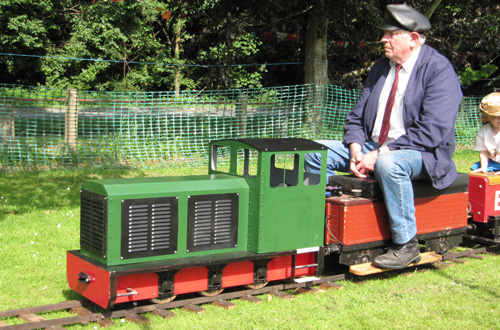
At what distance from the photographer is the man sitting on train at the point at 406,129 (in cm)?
562

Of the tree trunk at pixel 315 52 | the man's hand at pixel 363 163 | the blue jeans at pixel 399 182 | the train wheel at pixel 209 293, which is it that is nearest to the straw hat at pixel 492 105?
the blue jeans at pixel 399 182

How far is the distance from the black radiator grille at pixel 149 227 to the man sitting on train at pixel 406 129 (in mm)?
1558

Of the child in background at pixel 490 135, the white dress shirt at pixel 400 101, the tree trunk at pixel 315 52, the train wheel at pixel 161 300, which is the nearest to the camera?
the train wheel at pixel 161 300

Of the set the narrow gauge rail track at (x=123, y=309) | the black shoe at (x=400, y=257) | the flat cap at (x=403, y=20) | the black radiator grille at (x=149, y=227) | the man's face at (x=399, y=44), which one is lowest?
the narrow gauge rail track at (x=123, y=309)

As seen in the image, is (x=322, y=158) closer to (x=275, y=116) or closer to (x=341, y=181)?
(x=341, y=181)

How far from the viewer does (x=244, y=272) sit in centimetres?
537

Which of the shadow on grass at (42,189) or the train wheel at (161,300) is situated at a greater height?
the shadow on grass at (42,189)

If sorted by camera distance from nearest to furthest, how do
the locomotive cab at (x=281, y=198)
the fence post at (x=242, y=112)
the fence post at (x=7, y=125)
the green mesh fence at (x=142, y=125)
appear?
the locomotive cab at (x=281, y=198) → the fence post at (x=7, y=125) → the green mesh fence at (x=142, y=125) → the fence post at (x=242, y=112)

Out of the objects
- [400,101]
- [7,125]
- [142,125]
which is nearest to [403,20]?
[400,101]

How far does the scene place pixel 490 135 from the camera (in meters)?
7.28

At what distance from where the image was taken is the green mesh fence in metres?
11.9

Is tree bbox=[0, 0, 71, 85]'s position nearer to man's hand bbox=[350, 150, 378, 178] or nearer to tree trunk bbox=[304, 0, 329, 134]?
tree trunk bbox=[304, 0, 329, 134]

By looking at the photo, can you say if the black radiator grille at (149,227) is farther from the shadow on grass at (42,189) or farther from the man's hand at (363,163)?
the shadow on grass at (42,189)

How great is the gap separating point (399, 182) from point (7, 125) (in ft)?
29.2
